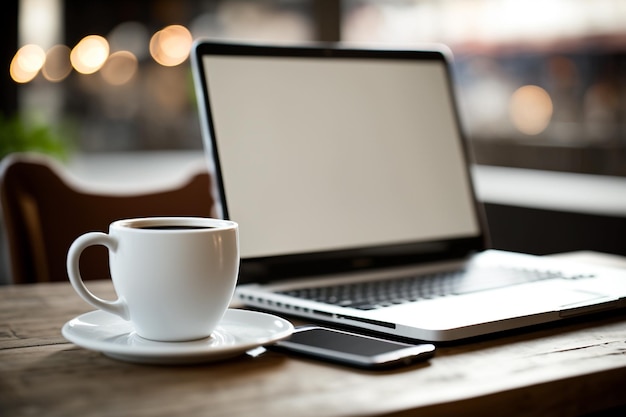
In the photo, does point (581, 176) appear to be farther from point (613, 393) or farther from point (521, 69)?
point (613, 393)

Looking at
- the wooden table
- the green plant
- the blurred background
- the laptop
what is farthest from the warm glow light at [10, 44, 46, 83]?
the wooden table

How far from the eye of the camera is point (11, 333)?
2.63ft

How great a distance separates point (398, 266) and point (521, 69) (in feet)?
8.00

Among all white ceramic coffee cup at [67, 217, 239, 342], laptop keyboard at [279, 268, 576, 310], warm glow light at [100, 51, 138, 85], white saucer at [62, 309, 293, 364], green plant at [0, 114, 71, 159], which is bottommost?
laptop keyboard at [279, 268, 576, 310]

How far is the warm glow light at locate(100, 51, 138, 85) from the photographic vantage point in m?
4.06

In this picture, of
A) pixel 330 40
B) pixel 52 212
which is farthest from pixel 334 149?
pixel 330 40

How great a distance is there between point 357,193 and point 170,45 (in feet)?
10.6

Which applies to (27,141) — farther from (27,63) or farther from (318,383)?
(318,383)

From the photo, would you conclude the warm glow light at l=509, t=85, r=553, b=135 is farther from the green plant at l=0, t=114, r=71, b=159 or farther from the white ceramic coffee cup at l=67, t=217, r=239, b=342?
the white ceramic coffee cup at l=67, t=217, r=239, b=342

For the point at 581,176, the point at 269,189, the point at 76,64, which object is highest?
the point at 76,64

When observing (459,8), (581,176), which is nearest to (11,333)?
(581,176)

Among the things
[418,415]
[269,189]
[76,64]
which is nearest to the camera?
[418,415]

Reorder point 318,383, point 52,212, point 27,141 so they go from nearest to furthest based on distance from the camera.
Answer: point 318,383, point 52,212, point 27,141

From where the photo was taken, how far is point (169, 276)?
0.69 metres
